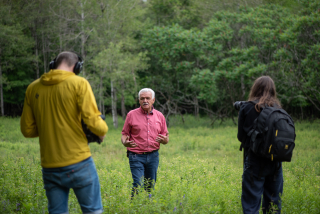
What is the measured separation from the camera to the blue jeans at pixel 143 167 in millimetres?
4430

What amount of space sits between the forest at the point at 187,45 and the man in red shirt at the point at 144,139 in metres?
12.4

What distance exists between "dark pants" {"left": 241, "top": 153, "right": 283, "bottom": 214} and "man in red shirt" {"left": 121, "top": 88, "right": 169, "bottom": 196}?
1.43m

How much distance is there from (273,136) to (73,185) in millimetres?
2452

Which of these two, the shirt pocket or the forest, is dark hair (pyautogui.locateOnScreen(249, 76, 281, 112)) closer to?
the shirt pocket

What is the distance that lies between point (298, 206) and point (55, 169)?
3.62m

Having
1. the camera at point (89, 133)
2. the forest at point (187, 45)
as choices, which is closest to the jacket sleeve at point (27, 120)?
the camera at point (89, 133)

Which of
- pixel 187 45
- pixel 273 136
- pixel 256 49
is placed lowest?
pixel 273 136

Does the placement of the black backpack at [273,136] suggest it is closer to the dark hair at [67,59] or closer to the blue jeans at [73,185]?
the blue jeans at [73,185]

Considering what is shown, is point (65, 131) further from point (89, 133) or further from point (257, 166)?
point (257, 166)

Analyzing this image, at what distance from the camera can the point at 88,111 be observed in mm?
2578

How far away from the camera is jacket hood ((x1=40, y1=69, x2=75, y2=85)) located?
2.60 metres

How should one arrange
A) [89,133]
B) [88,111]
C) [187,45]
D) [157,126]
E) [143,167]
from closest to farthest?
[88,111]
[89,133]
[143,167]
[157,126]
[187,45]

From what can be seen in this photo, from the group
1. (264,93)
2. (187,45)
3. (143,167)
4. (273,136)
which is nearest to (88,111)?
(143,167)

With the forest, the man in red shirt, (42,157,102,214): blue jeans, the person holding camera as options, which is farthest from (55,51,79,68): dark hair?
the forest
